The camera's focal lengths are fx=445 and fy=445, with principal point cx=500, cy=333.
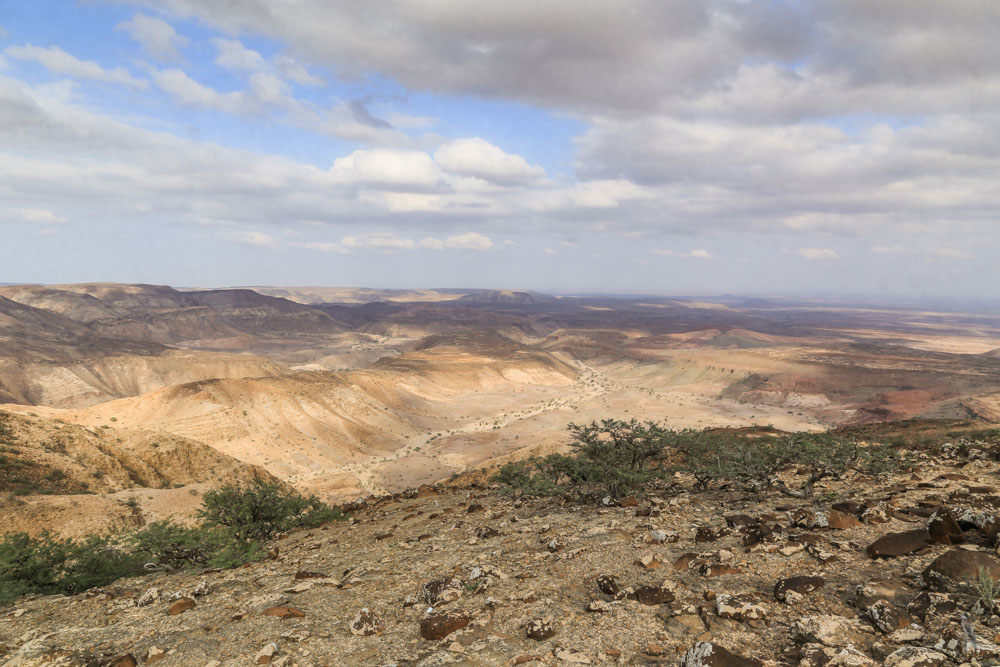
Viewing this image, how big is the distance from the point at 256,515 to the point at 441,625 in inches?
430

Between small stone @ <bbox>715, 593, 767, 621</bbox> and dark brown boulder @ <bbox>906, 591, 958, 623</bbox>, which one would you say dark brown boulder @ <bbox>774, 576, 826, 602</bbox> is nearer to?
small stone @ <bbox>715, 593, 767, 621</bbox>

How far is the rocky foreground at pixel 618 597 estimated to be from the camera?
14.7 ft

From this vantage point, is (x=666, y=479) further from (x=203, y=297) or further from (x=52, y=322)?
(x=203, y=297)

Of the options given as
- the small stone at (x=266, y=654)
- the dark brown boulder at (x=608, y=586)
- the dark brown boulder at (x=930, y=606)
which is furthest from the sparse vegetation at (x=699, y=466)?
the small stone at (x=266, y=654)

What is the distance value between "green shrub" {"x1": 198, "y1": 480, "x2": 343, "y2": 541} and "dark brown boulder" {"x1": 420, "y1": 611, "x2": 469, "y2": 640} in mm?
9756

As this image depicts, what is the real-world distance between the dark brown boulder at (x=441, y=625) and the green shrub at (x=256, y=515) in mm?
9756

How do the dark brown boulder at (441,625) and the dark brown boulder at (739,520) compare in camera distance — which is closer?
the dark brown boulder at (441,625)

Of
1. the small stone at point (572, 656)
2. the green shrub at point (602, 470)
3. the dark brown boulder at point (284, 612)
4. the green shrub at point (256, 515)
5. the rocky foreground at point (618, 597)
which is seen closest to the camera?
the rocky foreground at point (618, 597)

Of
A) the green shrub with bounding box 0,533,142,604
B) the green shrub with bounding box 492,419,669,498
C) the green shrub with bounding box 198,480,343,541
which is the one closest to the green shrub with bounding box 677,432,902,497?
the green shrub with bounding box 492,419,669,498

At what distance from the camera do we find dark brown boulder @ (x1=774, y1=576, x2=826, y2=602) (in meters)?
5.25

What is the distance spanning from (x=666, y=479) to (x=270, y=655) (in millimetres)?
11120

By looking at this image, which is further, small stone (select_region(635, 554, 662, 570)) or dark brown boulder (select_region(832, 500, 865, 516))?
dark brown boulder (select_region(832, 500, 865, 516))

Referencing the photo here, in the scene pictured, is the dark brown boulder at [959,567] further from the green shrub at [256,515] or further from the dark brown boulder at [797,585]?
the green shrub at [256,515]

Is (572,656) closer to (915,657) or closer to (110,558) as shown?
(915,657)
